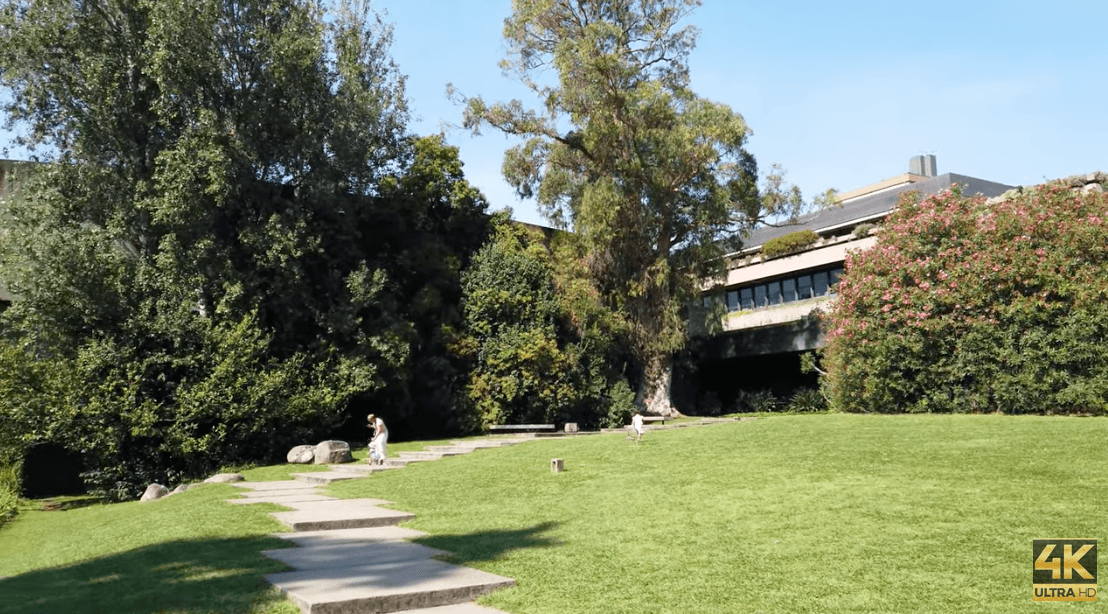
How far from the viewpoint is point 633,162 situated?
27484mm

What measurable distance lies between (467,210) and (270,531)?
64.5 feet

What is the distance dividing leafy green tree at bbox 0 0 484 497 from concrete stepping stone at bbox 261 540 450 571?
12831mm

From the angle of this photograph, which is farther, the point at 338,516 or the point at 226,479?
the point at 226,479

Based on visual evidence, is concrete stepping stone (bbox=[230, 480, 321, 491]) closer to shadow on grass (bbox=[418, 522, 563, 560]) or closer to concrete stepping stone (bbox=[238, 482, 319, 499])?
concrete stepping stone (bbox=[238, 482, 319, 499])

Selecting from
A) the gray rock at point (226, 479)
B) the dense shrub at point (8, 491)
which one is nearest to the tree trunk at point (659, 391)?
the gray rock at point (226, 479)

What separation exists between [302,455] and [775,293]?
2526 cm

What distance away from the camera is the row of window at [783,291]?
35.6 metres

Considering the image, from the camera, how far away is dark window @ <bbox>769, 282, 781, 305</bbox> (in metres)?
38.0

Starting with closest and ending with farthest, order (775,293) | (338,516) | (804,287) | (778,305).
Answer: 1. (338,516)
2. (804,287)
3. (778,305)
4. (775,293)

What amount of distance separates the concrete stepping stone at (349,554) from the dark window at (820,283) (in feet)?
99.7

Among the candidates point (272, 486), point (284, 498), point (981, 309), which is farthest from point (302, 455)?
point (981, 309)

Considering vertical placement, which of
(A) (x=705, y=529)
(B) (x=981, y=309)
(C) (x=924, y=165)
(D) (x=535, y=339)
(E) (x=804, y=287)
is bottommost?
(A) (x=705, y=529)

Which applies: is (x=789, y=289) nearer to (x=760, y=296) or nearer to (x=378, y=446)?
(x=760, y=296)

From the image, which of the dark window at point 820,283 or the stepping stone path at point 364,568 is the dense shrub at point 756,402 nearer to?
the dark window at point 820,283
